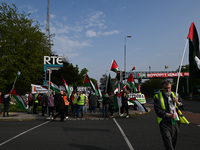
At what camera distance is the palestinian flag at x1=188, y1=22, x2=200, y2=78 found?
19.0ft

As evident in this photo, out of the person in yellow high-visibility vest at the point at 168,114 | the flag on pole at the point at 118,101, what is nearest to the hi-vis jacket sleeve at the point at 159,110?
the person in yellow high-visibility vest at the point at 168,114

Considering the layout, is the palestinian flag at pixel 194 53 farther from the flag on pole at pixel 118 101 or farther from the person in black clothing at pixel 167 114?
the flag on pole at pixel 118 101

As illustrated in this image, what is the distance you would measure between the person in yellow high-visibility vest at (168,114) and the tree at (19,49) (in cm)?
2684

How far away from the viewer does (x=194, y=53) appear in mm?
5781

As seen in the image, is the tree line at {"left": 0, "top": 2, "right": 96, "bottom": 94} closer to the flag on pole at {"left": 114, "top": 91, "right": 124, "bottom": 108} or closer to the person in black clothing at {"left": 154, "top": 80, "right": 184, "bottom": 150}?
the flag on pole at {"left": 114, "top": 91, "right": 124, "bottom": 108}

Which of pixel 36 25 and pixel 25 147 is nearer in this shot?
pixel 25 147

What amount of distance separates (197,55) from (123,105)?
8281 millimetres

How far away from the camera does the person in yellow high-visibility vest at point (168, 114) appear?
3926 mm

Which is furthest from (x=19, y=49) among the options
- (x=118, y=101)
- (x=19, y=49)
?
(x=118, y=101)

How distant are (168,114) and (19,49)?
2863cm

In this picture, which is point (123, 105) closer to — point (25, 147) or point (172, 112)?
point (25, 147)

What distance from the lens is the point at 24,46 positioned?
2983 centimetres

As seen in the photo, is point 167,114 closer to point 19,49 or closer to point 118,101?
point 118,101

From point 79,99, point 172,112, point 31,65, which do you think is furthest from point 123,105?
point 31,65
